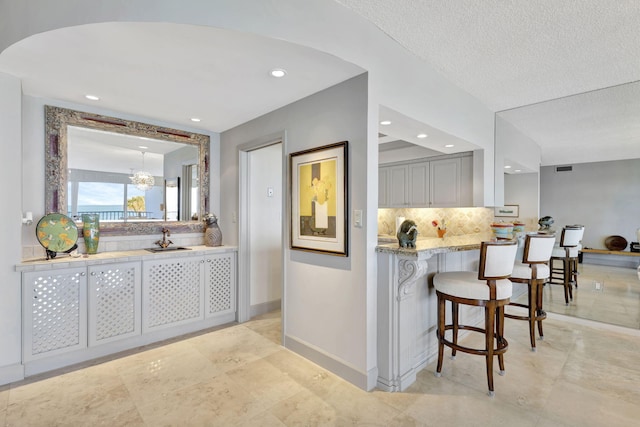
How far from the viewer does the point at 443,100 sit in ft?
9.71

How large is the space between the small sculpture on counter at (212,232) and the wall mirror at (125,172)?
0.19m

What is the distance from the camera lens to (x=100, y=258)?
8.57 ft

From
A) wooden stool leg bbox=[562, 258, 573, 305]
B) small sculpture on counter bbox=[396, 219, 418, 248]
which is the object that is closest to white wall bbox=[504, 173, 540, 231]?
wooden stool leg bbox=[562, 258, 573, 305]

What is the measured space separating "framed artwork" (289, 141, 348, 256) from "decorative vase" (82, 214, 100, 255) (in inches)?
74.5

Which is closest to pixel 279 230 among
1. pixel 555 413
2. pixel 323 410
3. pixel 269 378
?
pixel 269 378

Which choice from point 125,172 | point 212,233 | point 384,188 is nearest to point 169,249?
point 212,233

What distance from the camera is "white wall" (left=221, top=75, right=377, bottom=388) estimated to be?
7.10 feet

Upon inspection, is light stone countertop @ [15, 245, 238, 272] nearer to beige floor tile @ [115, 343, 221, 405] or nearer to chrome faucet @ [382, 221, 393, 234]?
beige floor tile @ [115, 343, 221, 405]

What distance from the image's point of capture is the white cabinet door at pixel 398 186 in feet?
15.5

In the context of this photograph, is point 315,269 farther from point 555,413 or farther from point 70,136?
point 70,136

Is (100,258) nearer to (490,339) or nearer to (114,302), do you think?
(114,302)

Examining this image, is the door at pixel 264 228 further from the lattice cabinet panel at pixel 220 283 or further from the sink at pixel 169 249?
the sink at pixel 169 249

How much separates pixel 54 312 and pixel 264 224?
7.00 feet

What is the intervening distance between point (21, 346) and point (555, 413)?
3.86 meters
